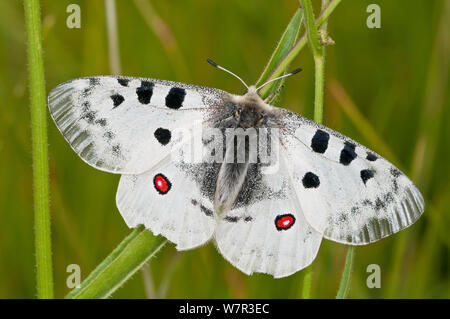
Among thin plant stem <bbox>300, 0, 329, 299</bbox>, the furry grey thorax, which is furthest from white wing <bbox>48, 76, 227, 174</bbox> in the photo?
thin plant stem <bbox>300, 0, 329, 299</bbox>

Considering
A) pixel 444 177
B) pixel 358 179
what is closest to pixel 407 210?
pixel 358 179

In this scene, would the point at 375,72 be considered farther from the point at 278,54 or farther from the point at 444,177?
the point at 278,54

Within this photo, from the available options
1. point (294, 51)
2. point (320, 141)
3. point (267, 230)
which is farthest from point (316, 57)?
point (267, 230)

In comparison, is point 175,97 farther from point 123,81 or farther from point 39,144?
point 39,144

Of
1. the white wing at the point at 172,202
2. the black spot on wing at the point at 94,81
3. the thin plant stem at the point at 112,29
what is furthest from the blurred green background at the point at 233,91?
the black spot on wing at the point at 94,81

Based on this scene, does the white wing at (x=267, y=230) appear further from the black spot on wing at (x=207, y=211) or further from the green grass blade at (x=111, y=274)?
the green grass blade at (x=111, y=274)

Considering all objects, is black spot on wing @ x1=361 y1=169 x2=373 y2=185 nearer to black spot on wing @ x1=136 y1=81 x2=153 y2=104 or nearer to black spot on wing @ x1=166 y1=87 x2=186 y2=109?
black spot on wing @ x1=166 y1=87 x2=186 y2=109
